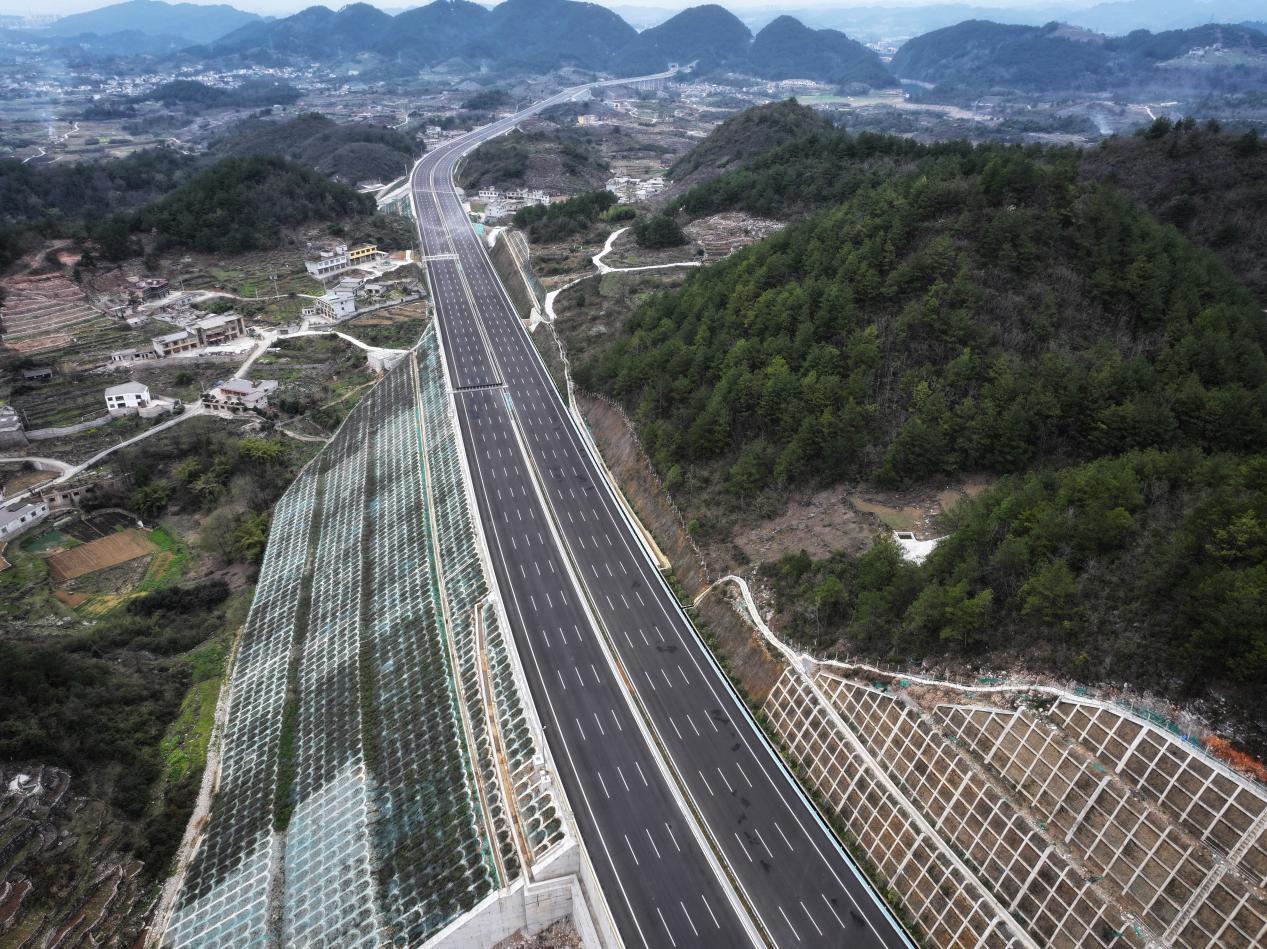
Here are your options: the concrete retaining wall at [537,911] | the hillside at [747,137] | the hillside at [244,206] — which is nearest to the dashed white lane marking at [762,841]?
the concrete retaining wall at [537,911]

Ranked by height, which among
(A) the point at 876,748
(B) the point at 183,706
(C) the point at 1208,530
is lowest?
(B) the point at 183,706

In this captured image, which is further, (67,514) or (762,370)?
(67,514)

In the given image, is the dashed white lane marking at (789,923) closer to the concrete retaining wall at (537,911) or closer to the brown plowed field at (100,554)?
the concrete retaining wall at (537,911)

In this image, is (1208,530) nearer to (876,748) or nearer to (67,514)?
(876,748)

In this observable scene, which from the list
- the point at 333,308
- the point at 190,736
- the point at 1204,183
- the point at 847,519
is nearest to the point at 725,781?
the point at 847,519

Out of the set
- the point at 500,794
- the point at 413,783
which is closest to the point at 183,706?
the point at 413,783

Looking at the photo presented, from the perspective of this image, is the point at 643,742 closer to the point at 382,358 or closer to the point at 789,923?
the point at 789,923
